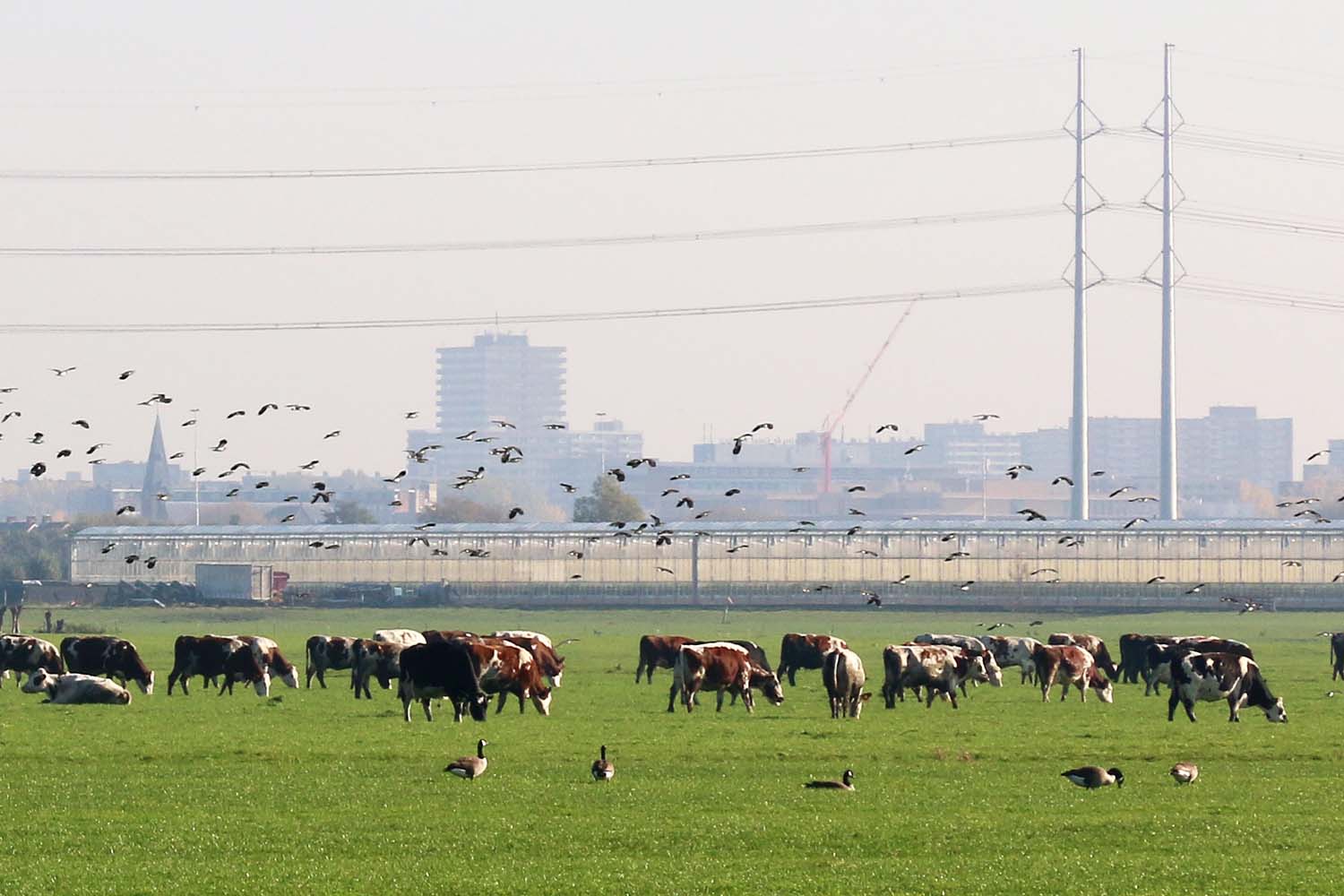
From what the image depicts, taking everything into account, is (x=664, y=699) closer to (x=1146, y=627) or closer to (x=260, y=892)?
(x=260, y=892)

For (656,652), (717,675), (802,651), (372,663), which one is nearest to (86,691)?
(372,663)

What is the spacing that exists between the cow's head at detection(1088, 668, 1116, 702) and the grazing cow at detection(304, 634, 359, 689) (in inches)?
768

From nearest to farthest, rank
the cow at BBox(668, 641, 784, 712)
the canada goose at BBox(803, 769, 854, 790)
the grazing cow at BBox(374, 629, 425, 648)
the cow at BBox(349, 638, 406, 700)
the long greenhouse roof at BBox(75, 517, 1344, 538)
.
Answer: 1. the canada goose at BBox(803, 769, 854, 790)
2. the cow at BBox(668, 641, 784, 712)
3. the cow at BBox(349, 638, 406, 700)
4. the grazing cow at BBox(374, 629, 425, 648)
5. the long greenhouse roof at BBox(75, 517, 1344, 538)

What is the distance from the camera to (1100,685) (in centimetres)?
5909

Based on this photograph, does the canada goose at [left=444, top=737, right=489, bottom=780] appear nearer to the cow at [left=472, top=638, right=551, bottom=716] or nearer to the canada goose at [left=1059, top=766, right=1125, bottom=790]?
the canada goose at [left=1059, top=766, right=1125, bottom=790]

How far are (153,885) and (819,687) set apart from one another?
40942 mm

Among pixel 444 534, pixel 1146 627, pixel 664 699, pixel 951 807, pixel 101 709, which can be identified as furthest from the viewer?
pixel 444 534

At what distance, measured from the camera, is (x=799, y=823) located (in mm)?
30234

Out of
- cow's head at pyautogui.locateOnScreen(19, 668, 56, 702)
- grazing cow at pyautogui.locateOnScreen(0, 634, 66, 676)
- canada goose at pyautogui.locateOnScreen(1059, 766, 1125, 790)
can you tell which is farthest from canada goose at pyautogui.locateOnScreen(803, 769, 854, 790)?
grazing cow at pyautogui.locateOnScreen(0, 634, 66, 676)

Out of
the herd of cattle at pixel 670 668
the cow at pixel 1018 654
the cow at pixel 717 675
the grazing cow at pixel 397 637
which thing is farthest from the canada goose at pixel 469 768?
the cow at pixel 1018 654

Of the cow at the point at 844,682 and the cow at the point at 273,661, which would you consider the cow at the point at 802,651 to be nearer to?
the cow at the point at 273,661

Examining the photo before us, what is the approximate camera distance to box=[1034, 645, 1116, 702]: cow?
2330 inches

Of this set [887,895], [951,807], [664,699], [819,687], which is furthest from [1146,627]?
[887,895]

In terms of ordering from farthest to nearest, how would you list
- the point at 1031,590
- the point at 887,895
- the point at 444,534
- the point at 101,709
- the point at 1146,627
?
the point at 444,534 → the point at 1031,590 → the point at 1146,627 → the point at 101,709 → the point at 887,895
